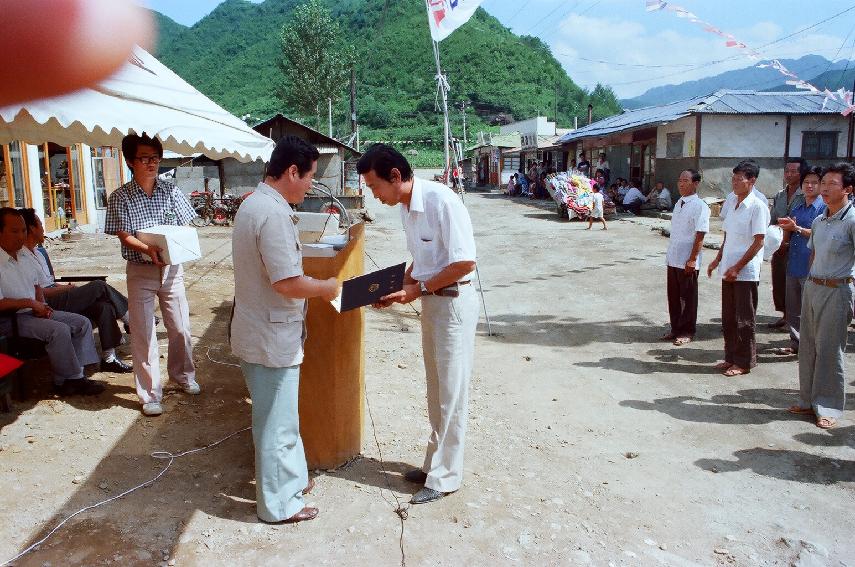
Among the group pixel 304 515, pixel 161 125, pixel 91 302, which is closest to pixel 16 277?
pixel 91 302

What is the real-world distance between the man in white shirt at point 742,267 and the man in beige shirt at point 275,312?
3899 millimetres

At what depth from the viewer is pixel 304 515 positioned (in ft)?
10.7

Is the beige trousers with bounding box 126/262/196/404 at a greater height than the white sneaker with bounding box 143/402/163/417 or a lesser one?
greater

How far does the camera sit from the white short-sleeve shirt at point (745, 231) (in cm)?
550

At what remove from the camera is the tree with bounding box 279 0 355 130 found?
4772 cm

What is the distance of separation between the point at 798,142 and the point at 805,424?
18.5 m

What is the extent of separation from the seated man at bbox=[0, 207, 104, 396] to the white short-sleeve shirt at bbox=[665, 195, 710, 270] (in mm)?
5145

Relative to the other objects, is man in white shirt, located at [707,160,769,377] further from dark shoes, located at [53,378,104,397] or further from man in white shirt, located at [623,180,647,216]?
man in white shirt, located at [623,180,647,216]

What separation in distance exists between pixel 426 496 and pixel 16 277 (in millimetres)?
3348

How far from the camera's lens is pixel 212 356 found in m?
5.88

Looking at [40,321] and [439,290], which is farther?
[40,321]

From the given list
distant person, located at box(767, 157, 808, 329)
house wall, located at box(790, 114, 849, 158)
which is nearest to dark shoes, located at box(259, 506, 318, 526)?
distant person, located at box(767, 157, 808, 329)

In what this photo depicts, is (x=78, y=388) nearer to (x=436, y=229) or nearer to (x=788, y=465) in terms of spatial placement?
(x=436, y=229)

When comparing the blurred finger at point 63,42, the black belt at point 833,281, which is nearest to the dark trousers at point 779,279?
the black belt at point 833,281
